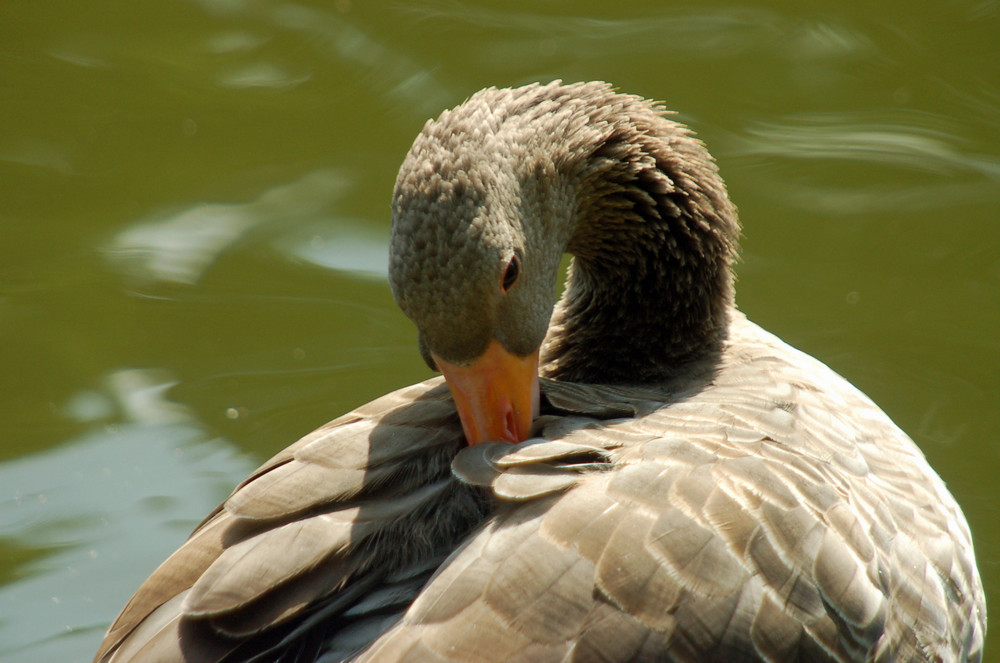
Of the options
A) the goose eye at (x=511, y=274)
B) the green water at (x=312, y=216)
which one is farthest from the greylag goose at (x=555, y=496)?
the green water at (x=312, y=216)

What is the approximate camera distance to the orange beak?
10.6 feet

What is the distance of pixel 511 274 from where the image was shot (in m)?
3.32

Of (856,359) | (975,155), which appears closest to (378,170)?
(856,359)

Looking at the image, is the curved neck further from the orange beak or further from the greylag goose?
the orange beak

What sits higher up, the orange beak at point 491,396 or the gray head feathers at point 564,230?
the gray head feathers at point 564,230

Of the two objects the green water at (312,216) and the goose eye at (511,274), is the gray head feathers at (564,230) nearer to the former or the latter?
the goose eye at (511,274)

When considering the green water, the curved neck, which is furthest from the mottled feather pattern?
the green water

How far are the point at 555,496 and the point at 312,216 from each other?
12.0ft

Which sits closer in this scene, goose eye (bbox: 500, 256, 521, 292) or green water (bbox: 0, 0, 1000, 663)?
goose eye (bbox: 500, 256, 521, 292)

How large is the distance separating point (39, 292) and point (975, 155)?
5.19 metres

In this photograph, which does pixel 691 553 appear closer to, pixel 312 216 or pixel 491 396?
pixel 491 396

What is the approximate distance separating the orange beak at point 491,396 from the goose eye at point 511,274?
176 mm

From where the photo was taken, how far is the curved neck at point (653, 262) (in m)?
3.95

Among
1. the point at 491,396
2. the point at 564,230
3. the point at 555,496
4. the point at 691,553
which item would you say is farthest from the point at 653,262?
the point at 691,553
